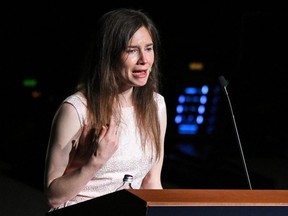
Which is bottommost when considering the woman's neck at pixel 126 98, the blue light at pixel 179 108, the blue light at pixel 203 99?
the blue light at pixel 179 108

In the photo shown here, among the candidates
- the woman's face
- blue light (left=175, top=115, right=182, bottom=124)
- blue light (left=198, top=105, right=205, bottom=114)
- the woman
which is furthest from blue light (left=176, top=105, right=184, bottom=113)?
the woman's face

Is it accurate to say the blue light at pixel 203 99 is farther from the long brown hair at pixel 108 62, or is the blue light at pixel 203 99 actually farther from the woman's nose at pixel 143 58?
the woman's nose at pixel 143 58

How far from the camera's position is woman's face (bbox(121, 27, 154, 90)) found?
6.85 ft

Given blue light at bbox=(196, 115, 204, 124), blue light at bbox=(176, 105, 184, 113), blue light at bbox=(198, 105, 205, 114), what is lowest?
blue light at bbox=(196, 115, 204, 124)

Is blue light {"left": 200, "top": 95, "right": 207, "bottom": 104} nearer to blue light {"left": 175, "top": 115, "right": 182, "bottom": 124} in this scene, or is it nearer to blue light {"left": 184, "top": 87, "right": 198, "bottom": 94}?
blue light {"left": 184, "top": 87, "right": 198, "bottom": 94}

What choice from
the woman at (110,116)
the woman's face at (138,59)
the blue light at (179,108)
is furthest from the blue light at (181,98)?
the woman's face at (138,59)

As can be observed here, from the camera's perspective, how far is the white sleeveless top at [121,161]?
211cm

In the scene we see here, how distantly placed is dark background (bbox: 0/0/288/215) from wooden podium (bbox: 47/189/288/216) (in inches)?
141

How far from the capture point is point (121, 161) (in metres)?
2.16

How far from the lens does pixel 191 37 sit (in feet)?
18.7

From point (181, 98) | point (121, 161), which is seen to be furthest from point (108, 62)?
point (181, 98)

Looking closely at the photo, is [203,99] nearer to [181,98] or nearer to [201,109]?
[201,109]

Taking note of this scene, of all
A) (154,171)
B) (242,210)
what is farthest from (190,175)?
(242,210)

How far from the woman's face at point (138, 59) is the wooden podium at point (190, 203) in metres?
0.64
